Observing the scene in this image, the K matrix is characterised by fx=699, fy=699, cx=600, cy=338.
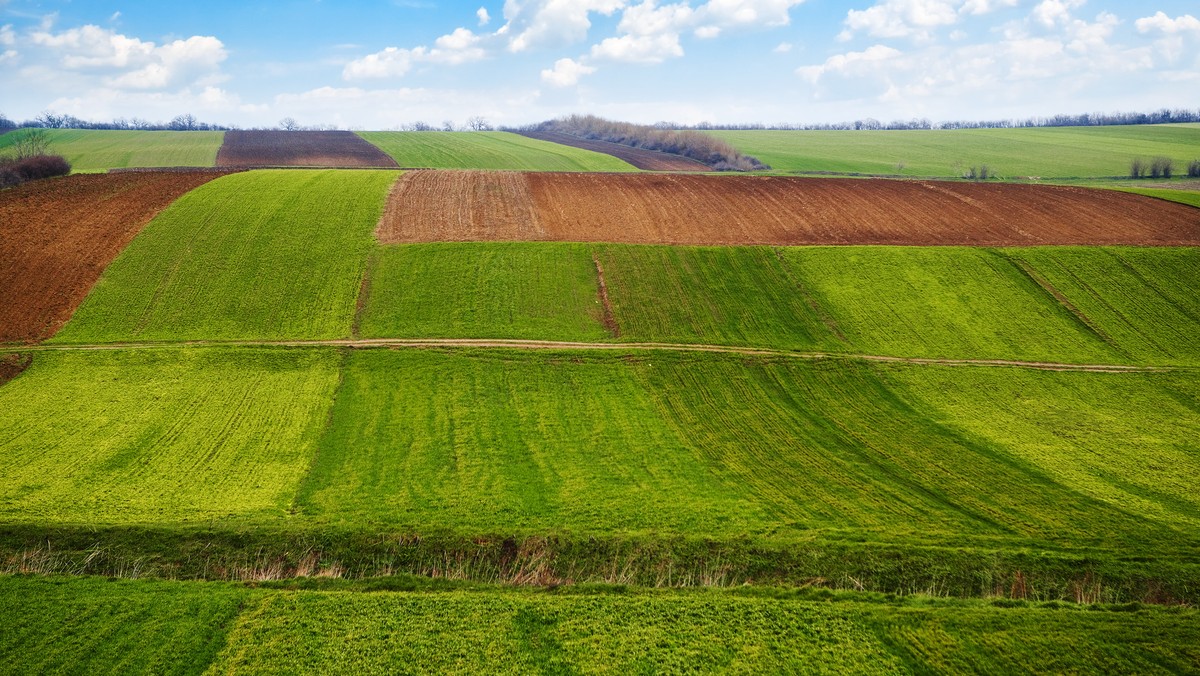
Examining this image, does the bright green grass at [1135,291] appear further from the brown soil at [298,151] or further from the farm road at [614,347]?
the brown soil at [298,151]

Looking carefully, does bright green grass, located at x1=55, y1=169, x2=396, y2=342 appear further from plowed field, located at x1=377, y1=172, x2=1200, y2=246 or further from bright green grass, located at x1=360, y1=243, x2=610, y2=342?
plowed field, located at x1=377, y1=172, x2=1200, y2=246

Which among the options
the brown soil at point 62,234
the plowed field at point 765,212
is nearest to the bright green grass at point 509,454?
the plowed field at point 765,212

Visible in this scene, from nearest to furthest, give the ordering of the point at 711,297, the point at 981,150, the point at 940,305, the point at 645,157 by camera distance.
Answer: the point at 940,305
the point at 711,297
the point at 645,157
the point at 981,150

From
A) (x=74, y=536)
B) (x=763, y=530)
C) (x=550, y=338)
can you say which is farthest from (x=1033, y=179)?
(x=74, y=536)

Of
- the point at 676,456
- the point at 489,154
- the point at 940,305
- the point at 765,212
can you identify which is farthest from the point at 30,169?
the point at 940,305

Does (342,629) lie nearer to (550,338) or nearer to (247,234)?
(550,338)

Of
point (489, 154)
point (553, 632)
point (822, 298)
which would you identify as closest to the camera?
point (553, 632)

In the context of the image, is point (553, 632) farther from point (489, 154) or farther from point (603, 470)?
point (489, 154)
